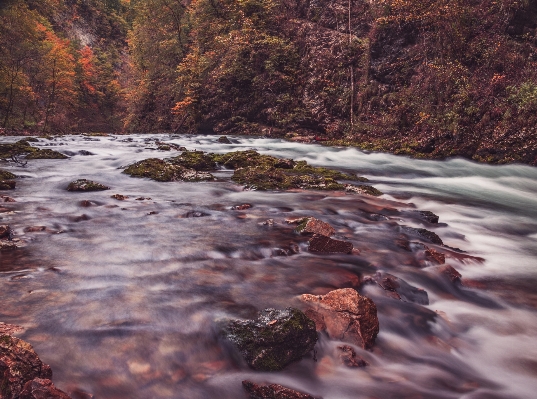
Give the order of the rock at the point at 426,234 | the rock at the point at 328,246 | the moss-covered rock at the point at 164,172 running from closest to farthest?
the rock at the point at 328,246, the rock at the point at 426,234, the moss-covered rock at the point at 164,172

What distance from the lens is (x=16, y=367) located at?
1.88 m

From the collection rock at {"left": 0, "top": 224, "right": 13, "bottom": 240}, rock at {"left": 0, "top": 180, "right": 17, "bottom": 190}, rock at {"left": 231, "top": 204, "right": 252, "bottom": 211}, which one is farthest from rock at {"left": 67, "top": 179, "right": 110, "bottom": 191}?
rock at {"left": 231, "top": 204, "right": 252, "bottom": 211}

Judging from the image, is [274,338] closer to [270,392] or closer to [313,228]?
[270,392]

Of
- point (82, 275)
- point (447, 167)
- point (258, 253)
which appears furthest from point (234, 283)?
point (447, 167)

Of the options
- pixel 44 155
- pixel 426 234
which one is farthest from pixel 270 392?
pixel 44 155

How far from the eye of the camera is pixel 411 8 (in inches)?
597

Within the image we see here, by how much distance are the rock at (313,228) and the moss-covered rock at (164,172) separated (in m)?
4.46

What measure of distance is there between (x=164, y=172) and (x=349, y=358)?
7.41 m

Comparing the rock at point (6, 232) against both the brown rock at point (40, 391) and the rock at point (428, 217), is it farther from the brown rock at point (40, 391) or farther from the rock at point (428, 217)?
the rock at point (428, 217)

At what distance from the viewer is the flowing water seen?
2377mm

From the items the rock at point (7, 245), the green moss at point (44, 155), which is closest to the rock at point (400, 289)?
the rock at point (7, 245)

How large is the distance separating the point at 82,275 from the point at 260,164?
6966 millimetres

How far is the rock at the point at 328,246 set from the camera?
14.3 ft

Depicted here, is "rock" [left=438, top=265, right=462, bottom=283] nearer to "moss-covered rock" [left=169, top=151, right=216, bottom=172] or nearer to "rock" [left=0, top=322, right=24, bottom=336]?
"rock" [left=0, top=322, right=24, bottom=336]
